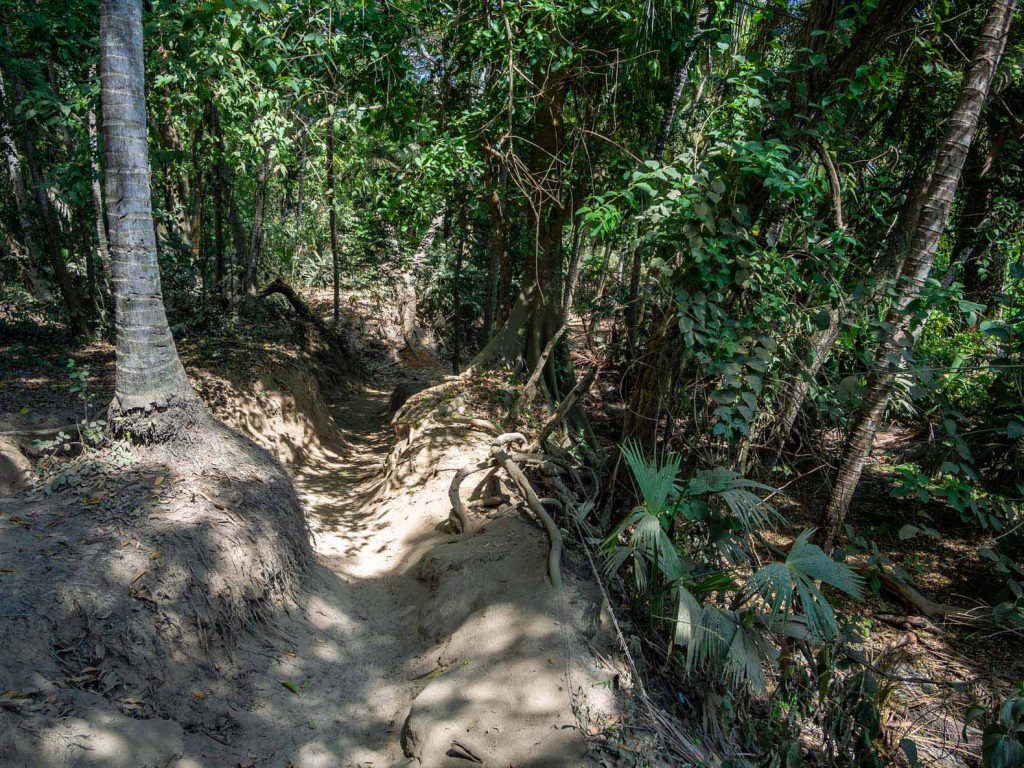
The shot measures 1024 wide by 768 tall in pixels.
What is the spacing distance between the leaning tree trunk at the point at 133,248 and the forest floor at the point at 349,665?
0.55m

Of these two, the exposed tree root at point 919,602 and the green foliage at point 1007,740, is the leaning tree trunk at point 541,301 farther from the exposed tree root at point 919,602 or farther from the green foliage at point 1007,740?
the green foliage at point 1007,740

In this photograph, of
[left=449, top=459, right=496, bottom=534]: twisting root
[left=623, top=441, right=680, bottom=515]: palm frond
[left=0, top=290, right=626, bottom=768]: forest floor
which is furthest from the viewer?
[left=449, top=459, right=496, bottom=534]: twisting root

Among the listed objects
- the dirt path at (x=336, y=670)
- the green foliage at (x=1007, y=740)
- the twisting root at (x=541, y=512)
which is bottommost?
the dirt path at (x=336, y=670)

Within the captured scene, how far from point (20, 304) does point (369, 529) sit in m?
8.70

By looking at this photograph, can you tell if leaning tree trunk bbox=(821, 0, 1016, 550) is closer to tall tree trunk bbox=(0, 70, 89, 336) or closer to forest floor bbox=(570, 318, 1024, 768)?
forest floor bbox=(570, 318, 1024, 768)

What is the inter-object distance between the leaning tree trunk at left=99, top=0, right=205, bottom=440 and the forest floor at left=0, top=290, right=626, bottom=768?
0.55 m

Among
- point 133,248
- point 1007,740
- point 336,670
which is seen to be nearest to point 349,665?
point 336,670

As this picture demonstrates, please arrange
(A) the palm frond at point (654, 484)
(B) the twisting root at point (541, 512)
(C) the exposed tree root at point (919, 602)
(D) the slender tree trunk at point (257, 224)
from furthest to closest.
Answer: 1. (D) the slender tree trunk at point (257, 224)
2. (C) the exposed tree root at point (919, 602)
3. (B) the twisting root at point (541, 512)
4. (A) the palm frond at point (654, 484)

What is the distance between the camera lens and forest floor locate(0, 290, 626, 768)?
9.86ft

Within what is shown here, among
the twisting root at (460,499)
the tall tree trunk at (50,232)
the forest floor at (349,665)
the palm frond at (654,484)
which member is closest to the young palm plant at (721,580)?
the palm frond at (654,484)

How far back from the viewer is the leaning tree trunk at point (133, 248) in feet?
14.3

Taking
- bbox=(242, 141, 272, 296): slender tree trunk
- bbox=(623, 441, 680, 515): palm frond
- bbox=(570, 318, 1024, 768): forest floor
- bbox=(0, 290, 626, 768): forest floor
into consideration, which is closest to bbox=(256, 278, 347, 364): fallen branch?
bbox=(242, 141, 272, 296): slender tree trunk

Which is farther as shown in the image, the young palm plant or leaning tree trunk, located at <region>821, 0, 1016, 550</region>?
leaning tree trunk, located at <region>821, 0, 1016, 550</region>

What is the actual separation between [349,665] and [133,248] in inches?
147
